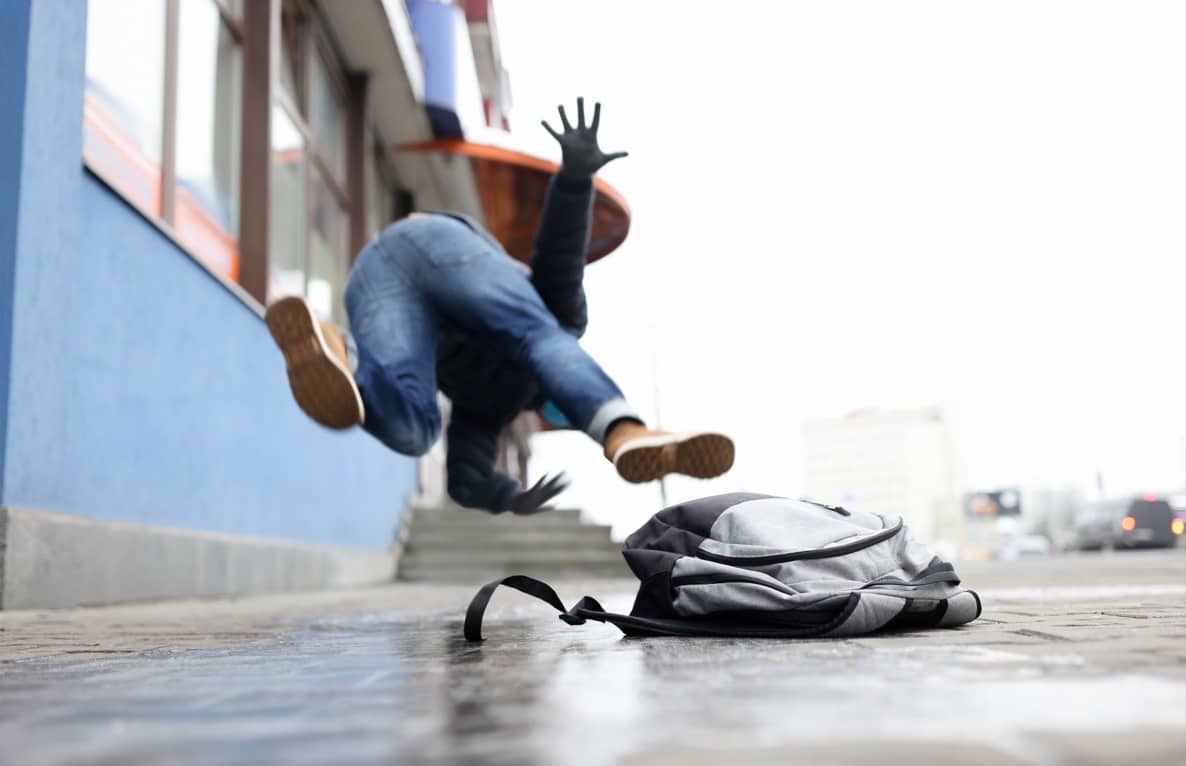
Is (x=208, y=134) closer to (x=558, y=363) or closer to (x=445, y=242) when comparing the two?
(x=445, y=242)

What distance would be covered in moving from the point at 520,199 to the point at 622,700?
263 inches

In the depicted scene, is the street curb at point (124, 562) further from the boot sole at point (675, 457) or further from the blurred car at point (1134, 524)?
the blurred car at point (1134, 524)

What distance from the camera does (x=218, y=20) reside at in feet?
22.0

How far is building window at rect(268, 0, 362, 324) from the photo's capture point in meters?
7.84

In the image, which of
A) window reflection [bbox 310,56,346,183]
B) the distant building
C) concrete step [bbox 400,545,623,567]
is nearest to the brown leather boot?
concrete step [bbox 400,545,623,567]

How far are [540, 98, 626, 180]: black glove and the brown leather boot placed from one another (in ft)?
2.60

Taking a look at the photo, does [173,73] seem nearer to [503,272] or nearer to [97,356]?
[97,356]

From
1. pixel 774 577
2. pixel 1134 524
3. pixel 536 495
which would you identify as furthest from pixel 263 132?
pixel 1134 524

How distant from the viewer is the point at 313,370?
285 cm

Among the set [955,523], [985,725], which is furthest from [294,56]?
[955,523]

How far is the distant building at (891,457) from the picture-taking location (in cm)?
12694

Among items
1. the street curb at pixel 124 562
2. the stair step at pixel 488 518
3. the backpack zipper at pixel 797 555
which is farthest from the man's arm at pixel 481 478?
the stair step at pixel 488 518

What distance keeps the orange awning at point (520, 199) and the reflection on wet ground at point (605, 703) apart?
10.8ft

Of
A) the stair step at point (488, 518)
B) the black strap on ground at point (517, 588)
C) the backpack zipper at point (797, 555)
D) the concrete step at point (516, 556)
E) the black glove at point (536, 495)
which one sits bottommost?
the black strap on ground at point (517, 588)
